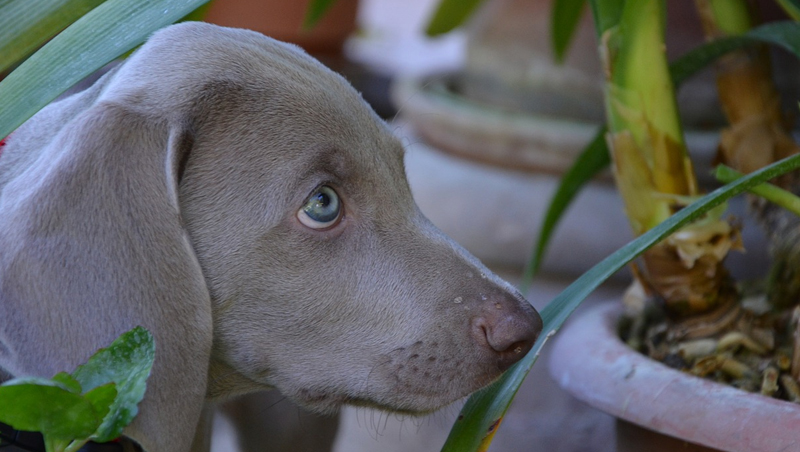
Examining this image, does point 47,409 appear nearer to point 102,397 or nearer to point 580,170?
point 102,397

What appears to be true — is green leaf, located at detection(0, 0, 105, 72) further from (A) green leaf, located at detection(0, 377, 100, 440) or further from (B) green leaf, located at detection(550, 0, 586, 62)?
(B) green leaf, located at detection(550, 0, 586, 62)

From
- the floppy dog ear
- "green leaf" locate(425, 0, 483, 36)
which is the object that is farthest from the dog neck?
"green leaf" locate(425, 0, 483, 36)

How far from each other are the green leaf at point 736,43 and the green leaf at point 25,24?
1.00 meters

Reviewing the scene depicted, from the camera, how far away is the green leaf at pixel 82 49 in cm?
101

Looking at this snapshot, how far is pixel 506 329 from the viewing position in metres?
1.15

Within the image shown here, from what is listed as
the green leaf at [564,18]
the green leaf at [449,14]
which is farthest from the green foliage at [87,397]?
the green leaf at [449,14]

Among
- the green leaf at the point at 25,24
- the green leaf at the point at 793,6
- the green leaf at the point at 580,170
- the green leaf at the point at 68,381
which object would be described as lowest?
the green leaf at the point at 580,170

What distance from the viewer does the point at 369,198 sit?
Result: 122 centimetres

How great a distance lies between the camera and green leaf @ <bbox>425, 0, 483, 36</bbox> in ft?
7.33

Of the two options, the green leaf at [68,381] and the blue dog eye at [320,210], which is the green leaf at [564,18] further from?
the green leaf at [68,381]

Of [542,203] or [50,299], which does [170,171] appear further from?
[542,203]

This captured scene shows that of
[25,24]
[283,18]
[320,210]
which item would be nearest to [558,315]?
[320,210]

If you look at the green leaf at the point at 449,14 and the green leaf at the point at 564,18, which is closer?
the green leaf at the point at 564,18

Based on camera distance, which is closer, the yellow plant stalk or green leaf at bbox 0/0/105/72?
green leaf at bbox 0/0/105/72
